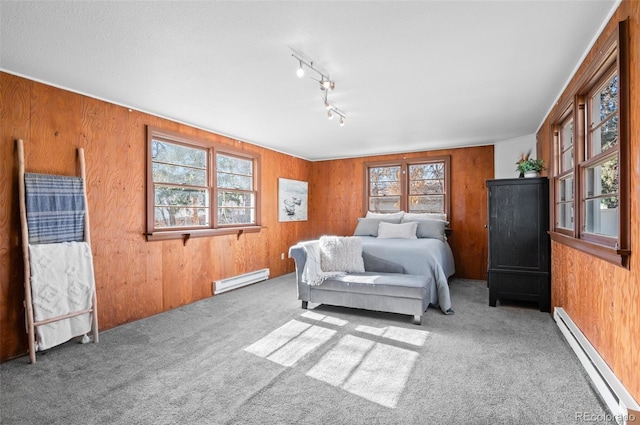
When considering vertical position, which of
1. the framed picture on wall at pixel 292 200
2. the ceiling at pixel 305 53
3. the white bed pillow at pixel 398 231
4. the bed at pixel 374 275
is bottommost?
the bed at pixel 374 275

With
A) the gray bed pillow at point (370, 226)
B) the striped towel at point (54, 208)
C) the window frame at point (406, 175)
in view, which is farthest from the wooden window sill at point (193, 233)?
the window frame at point (406, 175)

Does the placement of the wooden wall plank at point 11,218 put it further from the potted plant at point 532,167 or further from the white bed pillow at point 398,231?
the potted plant at point 532,167

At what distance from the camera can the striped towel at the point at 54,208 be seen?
2.67 metres

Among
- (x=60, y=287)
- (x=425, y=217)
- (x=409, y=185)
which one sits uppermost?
(x=409, y=185)

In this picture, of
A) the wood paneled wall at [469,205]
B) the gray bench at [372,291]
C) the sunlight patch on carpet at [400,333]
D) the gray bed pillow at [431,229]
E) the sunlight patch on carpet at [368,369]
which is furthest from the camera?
the wood paneled wall at [469,205]

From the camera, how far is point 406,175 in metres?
6.03

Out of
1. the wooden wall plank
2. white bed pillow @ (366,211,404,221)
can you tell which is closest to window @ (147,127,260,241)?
the wooden wall plank

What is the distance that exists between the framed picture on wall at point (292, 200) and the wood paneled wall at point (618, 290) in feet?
14.1

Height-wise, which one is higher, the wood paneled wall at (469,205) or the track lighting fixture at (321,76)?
the track lighting fixture at (321,76)

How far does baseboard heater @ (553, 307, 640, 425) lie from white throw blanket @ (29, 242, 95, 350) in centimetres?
375

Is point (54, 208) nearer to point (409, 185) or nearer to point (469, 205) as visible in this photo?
point (409, 185)

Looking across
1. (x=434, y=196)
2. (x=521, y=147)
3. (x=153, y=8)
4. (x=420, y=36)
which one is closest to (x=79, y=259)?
(x=153, y=8)

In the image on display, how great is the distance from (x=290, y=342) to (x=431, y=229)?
10.3 feet

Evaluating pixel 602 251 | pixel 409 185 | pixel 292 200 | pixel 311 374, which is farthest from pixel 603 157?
pixel 292 200
